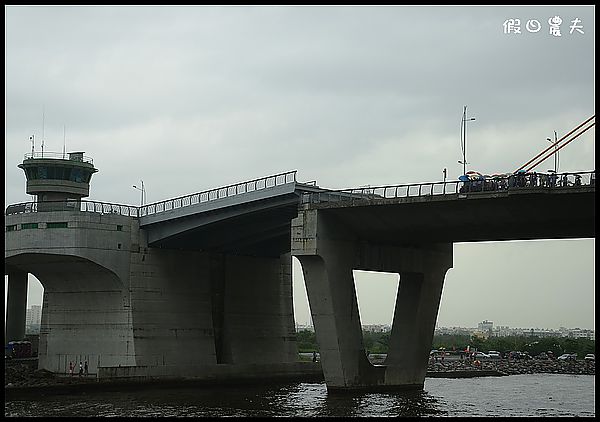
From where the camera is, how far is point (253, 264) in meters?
93.0

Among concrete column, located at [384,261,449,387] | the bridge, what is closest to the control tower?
the bridge

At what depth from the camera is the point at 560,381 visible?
97.6 meters

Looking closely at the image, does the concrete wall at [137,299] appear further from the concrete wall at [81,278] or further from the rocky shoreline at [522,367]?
the rocky shoreline at [522,367]

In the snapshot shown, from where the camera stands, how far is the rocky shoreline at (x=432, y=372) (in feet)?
243

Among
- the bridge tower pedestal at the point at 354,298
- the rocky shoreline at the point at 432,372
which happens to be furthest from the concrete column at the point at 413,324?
the rocky shoreline at the point at 432,372

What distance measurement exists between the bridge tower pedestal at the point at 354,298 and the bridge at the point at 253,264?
3.8 inches

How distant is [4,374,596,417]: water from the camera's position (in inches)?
2291

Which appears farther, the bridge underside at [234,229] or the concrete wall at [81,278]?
the concrete wall at [81,278]

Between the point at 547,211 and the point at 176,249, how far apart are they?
36921 millimetres

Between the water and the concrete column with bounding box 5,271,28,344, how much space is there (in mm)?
41338

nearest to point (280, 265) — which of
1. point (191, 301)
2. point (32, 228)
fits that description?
point (191, 301)

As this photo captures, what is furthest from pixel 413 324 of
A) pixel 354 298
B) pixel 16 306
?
pixel 16 306

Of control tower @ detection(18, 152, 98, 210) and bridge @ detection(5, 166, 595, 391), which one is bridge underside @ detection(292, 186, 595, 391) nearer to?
bridge @ detection(5, 166, 595, 391)

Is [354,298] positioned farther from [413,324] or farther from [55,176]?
[55,176]
